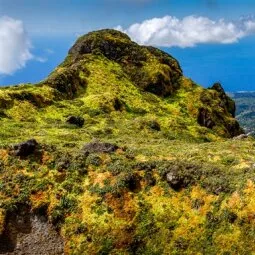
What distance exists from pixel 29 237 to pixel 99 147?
65.2 ft

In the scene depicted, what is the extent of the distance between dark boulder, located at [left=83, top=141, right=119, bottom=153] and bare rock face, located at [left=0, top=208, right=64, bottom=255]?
51.6 ft

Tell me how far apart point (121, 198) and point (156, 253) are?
9768mm

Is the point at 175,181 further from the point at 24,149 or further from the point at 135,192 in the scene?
the point at 24,149

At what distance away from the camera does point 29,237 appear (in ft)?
219

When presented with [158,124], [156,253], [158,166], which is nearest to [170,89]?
[158,124]

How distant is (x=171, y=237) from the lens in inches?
2554

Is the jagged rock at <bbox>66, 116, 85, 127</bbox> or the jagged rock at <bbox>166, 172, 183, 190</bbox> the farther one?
the jagged rock at <bbox>66, 116, 85, 127</bbox>

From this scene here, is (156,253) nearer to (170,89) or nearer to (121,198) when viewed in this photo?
(121,198)

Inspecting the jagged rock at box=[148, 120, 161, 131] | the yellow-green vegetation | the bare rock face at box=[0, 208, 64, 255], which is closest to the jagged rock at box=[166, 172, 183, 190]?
the yellow-green vegetation

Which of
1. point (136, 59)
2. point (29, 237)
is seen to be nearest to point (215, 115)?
point (136, 59)

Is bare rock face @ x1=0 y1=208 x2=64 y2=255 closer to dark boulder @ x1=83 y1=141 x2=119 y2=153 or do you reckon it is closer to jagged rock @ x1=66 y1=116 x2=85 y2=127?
dark boulder @ x1=83 y1=141 x2=119 y2=153

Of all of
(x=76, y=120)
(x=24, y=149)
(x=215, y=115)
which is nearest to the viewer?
(x=24, y=149)

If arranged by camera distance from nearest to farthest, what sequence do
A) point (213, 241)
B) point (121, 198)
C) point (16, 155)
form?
1. point (213, 241)
2. point (121, 198)
3. point (16, 155)

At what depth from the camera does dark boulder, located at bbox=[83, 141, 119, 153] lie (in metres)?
80.1
